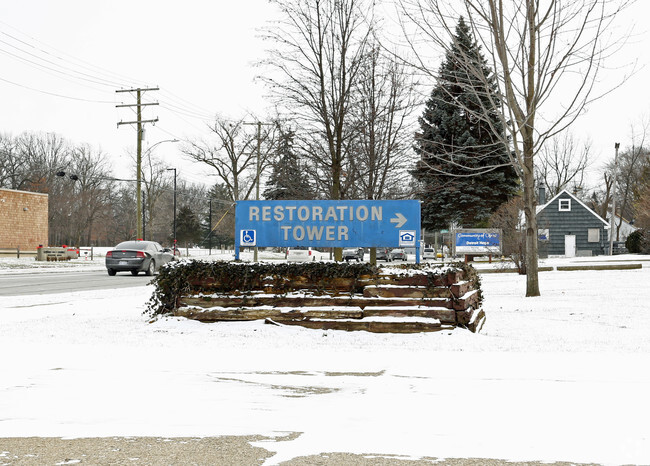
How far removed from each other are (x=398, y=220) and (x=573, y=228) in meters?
46.9

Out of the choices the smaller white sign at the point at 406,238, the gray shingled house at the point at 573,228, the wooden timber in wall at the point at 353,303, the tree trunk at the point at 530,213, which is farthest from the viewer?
the gray shingled house at the point at 573,228

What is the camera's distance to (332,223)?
31.0 feet

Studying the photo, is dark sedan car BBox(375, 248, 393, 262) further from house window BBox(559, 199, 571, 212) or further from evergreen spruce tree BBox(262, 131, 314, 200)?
evergreen spruce tree BBox(262, 131, 314, 200)

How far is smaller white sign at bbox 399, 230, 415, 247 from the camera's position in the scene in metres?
9.25

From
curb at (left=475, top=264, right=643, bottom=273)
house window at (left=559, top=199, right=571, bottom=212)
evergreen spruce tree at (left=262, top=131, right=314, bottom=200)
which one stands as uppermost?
house window at (left=559, top=199, right=571, bottom=212)

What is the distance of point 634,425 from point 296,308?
486 centimetres

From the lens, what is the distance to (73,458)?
367 cm

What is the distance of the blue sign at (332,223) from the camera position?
9367 mm

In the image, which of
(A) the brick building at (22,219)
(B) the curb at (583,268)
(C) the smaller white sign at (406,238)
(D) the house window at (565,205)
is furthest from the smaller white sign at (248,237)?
(D) the house window at (565,205)

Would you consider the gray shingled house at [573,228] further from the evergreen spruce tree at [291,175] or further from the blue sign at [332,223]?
the blue sign at [332,223]

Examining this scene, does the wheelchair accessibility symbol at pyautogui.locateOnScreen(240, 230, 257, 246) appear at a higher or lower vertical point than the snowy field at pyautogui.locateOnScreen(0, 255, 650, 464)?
higher

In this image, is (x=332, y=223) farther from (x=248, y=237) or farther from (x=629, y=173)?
(x=629, y=173)

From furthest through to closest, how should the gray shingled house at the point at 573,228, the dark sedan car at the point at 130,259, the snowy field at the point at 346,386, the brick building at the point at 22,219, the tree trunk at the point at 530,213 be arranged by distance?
1. the gray shingled house at the point at 573,228
2. the brick building at the point at 22,219
3. the dark sedan car at the point at 130,259
4. the tree trunk at the point at 530,213
5. the snowy field at the point at 346,386

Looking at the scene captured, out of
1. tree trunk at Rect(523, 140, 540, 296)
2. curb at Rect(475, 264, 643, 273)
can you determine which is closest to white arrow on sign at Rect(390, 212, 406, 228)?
tree trunk at Rect(523, 140, 540, 296)
